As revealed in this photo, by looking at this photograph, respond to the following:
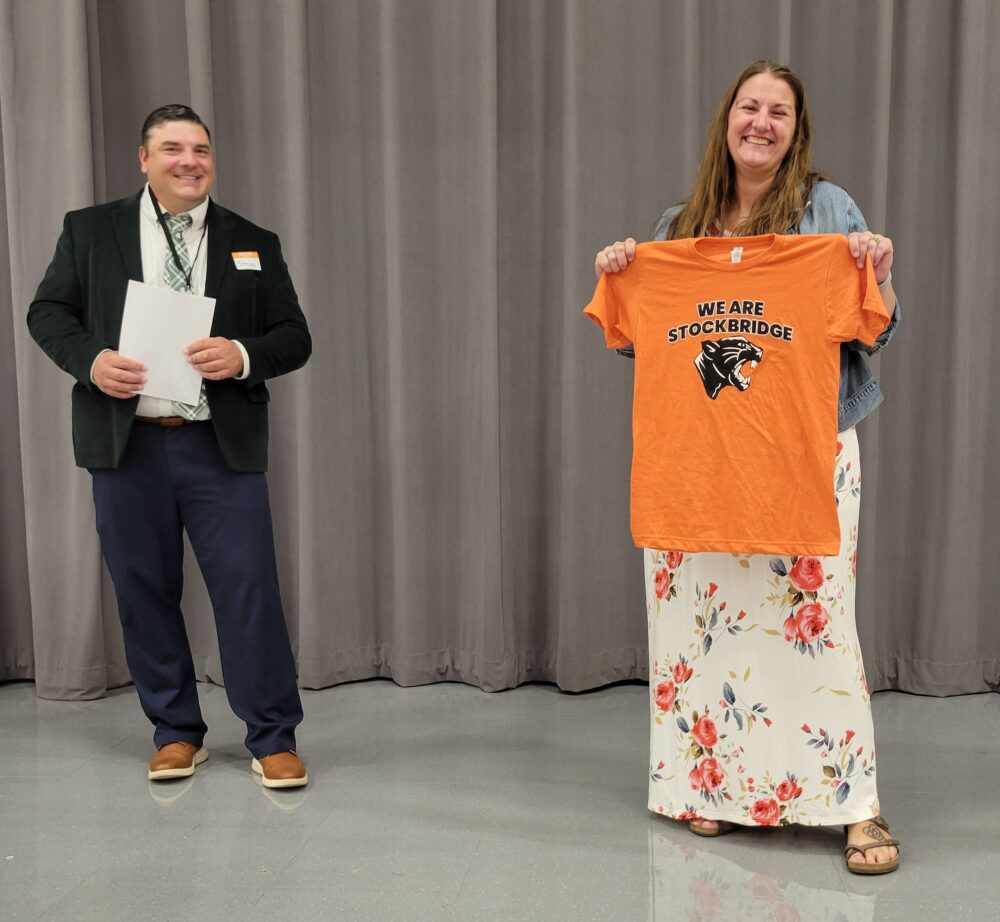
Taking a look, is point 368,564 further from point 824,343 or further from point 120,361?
point 824,343

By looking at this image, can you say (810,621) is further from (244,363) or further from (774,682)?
(244,363)

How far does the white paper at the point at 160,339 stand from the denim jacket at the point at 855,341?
132cm

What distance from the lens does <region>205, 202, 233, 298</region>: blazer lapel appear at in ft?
8.38

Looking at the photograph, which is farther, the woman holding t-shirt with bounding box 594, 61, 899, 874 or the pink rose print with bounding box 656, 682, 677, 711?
the pink rose print with bounding box 656, 682, 677, 711

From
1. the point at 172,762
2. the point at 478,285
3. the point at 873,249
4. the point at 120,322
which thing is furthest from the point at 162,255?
the point at 873,249

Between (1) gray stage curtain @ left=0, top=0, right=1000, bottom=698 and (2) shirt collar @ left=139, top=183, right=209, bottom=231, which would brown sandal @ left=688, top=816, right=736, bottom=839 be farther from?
(2) shirt collar @ left=139, top=183, right=209, bottom=231

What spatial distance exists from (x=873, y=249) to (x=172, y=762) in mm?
1930

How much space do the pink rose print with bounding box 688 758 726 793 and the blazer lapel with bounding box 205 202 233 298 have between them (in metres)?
1.49

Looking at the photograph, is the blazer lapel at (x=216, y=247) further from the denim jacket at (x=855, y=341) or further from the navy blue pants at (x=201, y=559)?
the denim jacket at (x=855, y=341)

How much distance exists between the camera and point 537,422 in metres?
3.42

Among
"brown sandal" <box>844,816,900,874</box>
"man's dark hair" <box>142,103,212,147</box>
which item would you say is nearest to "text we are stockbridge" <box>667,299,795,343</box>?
"brown sandal" <box>844,816,900,874</box>

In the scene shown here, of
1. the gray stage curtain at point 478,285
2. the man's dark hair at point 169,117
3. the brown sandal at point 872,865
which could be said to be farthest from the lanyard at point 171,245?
the brown sandal at point 872,865

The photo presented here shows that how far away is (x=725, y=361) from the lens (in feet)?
7.04

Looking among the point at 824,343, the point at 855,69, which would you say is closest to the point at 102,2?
the point at 855,69
